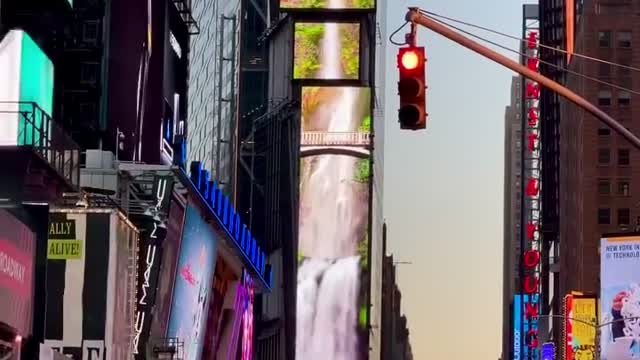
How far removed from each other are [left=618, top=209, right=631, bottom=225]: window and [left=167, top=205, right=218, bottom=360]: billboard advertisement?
252 feet

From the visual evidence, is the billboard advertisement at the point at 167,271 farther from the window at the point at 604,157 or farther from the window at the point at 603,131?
the window at the point at 604,157

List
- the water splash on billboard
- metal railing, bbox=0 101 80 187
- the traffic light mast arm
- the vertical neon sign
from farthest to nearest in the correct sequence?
1. the water splash on billboard
2. the vertical neon sign
3. metal railing, bbox=0 101 80 187
4. the traffic light mast arm

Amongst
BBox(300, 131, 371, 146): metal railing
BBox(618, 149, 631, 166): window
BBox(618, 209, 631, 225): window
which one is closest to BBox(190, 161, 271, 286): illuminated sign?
BBox(618, 209, 631, 225): window

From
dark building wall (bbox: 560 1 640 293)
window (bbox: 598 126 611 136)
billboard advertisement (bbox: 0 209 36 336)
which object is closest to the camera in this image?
billboard advertisement (bbox: 0 209 36 336)

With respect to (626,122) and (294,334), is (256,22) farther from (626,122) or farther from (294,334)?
(626,122)

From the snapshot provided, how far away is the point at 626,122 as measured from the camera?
146 metres

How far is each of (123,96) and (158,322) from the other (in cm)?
2043

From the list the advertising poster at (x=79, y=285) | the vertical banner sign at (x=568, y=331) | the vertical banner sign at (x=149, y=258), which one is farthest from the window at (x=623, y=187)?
the advertising poster at (x=79, y=285)

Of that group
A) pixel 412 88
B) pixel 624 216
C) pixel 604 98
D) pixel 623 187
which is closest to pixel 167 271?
pixel 412 88

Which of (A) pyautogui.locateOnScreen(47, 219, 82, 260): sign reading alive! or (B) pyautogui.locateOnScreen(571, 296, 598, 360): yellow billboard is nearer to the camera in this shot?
(A) pyautogui.locateOnScreen(47, 219, 82, 260): sign reading alive!

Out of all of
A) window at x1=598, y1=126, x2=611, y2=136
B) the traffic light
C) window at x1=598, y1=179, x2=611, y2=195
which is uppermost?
window at x1=598, y1=126, x2=611, y2=136

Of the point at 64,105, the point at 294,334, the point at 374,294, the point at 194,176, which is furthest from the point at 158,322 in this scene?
the point at 374,294

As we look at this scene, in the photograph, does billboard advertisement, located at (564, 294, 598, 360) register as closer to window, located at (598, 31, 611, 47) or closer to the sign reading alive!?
window, located at (598, 31, 611, 47)

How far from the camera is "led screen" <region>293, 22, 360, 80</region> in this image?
168 metres
